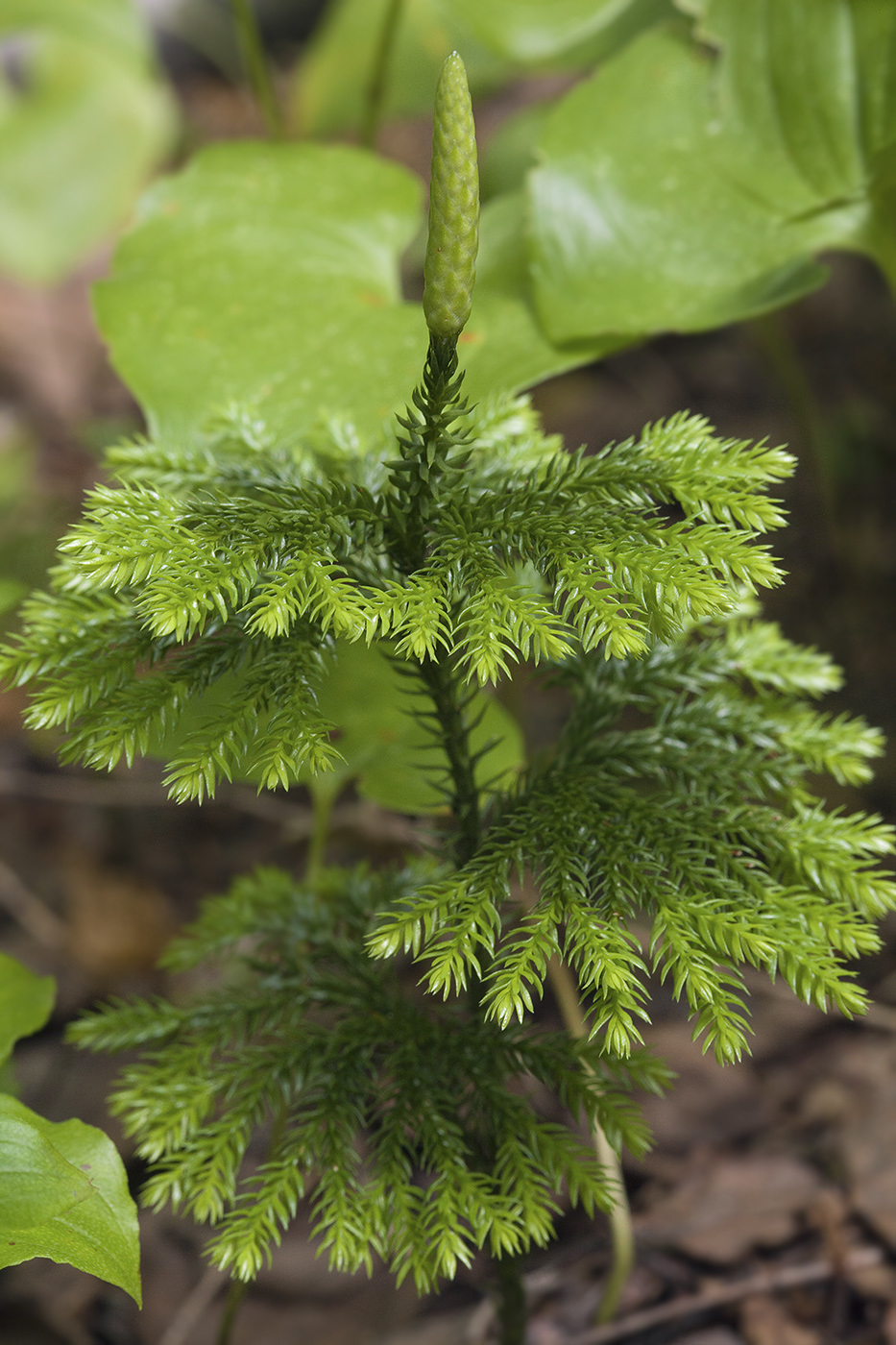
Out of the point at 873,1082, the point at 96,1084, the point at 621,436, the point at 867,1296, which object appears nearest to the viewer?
the point at 867,1296

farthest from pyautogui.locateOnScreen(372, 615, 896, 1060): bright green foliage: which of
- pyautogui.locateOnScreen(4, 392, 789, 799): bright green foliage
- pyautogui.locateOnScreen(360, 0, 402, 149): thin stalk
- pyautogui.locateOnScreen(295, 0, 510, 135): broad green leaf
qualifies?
pyautogui.locateOnScreen(295, 0, 510, 135): broad green leaf

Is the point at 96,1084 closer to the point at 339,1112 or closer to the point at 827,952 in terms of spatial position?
the point at 339,1112

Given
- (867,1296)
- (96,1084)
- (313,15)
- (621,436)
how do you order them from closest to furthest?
(867,1296) → (96,1084) → (621,436) → (313,15)

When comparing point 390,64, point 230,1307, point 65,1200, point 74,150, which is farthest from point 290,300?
point 74,150

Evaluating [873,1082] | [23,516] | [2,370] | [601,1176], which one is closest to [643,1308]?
[873,1082]

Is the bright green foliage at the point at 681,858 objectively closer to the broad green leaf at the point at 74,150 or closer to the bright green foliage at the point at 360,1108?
the bright green foliage at the point at 360,1108

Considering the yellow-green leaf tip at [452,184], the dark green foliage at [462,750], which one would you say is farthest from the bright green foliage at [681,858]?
the yellow-green leaf tip at [452,184]
